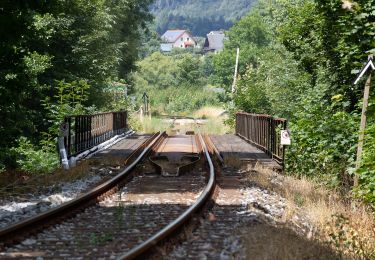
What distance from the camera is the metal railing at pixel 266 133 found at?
15.6 meters

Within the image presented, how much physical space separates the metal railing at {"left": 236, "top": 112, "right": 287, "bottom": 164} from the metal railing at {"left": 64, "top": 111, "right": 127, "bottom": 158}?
542 cm

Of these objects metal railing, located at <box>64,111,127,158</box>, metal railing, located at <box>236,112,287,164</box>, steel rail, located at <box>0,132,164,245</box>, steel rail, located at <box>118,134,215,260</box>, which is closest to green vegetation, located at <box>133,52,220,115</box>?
metal railing, located at <box>236,112,287,164</box>

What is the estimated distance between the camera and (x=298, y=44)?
59.3 feet

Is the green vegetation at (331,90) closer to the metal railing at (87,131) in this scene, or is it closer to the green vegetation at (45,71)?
the metal railing at (87,131)

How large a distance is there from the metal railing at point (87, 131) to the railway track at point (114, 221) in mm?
2366

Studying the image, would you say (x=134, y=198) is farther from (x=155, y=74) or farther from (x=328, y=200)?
(x=155, y=74)

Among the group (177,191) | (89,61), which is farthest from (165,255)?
(89,61)

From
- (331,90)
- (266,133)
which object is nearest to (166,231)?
(331,90)

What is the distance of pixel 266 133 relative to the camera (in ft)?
59.4

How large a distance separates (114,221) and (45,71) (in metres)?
16.0

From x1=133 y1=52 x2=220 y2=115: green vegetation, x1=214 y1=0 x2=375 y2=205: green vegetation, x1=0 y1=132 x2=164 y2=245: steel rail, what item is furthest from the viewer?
x1=133 y1=52 x2=220 y2=115: green vegetation

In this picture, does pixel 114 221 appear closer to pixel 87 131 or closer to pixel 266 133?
pixel 87 131

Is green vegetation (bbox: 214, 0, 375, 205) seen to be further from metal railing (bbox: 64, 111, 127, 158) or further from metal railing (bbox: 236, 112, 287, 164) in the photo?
metal railing (bbox: 64, 111, 127, 158)

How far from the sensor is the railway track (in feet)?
21.3
